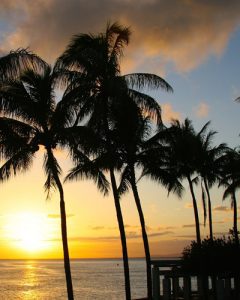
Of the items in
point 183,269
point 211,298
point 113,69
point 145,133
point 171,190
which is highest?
point 113,69

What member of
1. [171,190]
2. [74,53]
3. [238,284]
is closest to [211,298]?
[238,284]

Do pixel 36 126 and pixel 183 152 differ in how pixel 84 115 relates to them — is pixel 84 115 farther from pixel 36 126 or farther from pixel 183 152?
pixel 183 152

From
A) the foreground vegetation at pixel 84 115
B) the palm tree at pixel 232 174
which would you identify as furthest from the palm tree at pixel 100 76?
the palm tree at pixel 232 174

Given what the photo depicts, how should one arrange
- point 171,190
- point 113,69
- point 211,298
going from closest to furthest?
point 113,69
point 211,298
point 171,190

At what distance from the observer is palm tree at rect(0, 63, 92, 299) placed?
21797 millimetres

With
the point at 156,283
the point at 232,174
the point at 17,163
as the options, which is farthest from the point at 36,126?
the point at 232,174

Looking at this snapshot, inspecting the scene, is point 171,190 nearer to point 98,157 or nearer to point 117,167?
point 117,167

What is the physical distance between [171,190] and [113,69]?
1120 centimetres

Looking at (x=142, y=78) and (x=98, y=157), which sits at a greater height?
(x=142, y=78)

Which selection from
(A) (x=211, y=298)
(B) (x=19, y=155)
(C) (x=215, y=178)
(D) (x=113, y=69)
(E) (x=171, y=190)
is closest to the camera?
(B) (x=19, y=155)

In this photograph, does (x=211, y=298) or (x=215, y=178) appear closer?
(x=211, y=298)

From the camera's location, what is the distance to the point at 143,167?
2862cm

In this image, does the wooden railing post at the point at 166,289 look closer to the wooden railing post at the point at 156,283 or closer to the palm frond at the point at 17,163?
the wooden railing post at the point at 156,283

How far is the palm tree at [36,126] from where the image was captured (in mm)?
21797
